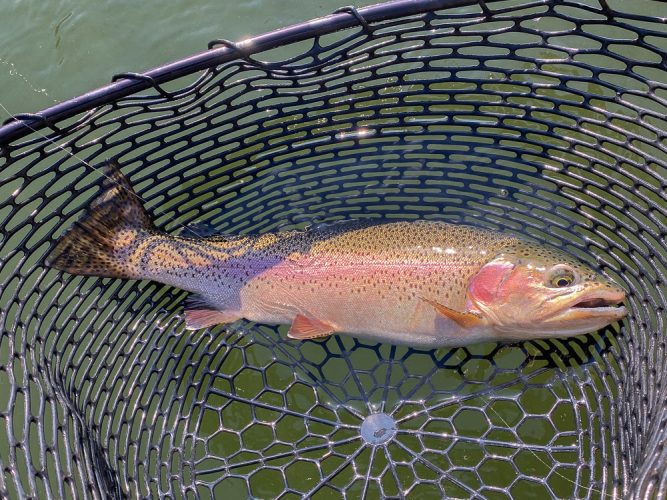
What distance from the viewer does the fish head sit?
2971mm

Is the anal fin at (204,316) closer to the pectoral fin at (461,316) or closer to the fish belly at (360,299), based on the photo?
the fish belly at (360,299)

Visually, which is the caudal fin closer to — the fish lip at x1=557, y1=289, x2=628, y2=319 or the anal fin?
the anal fin

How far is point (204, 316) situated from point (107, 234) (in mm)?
725

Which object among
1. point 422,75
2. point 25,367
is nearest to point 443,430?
point 25,367

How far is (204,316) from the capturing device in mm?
3520

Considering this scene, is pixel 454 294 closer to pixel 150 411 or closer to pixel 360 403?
pixel 360 403

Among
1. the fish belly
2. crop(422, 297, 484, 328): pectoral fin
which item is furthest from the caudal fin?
crop(422, 297, 484, 328): pectoral fin

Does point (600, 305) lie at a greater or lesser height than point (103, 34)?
lesser

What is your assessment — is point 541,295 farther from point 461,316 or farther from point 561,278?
point 461,316

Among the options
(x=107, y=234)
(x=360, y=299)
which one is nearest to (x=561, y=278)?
(x=360, y=299)

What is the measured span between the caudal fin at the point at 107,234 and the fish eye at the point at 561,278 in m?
2.28

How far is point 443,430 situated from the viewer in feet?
11.4

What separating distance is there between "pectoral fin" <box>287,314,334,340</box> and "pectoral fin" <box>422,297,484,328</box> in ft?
2.00

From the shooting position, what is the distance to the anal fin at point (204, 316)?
3.50m
